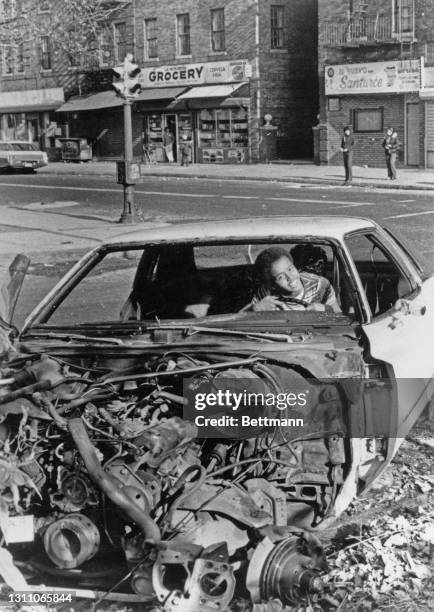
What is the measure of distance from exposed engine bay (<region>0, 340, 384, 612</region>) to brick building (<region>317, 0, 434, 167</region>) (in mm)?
30260

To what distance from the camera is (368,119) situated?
116 ft

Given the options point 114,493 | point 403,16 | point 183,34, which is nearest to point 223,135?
point 183,34

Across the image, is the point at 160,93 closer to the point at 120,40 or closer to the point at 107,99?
the point at 107,99

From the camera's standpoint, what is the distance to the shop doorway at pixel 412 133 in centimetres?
3372

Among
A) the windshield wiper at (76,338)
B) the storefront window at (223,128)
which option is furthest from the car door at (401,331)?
the storefront window at (223,128)

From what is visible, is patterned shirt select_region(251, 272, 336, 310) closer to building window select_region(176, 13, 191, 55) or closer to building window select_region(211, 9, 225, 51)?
building window select_region(211, 9, 225, 51)

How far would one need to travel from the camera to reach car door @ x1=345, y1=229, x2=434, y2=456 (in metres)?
4.40

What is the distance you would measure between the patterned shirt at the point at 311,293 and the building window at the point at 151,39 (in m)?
40.0

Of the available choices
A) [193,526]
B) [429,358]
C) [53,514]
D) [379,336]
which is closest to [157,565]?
[193,526]

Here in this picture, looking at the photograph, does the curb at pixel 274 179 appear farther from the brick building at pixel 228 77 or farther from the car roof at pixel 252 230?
the car roof at pixel 252 230

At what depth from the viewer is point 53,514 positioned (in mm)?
3828

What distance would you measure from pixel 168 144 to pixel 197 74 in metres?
3.22

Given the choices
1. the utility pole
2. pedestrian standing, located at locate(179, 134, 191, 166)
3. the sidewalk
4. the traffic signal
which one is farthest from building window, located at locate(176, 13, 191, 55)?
the traffic signal

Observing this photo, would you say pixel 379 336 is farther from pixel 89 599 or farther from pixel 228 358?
pixel 89 599
